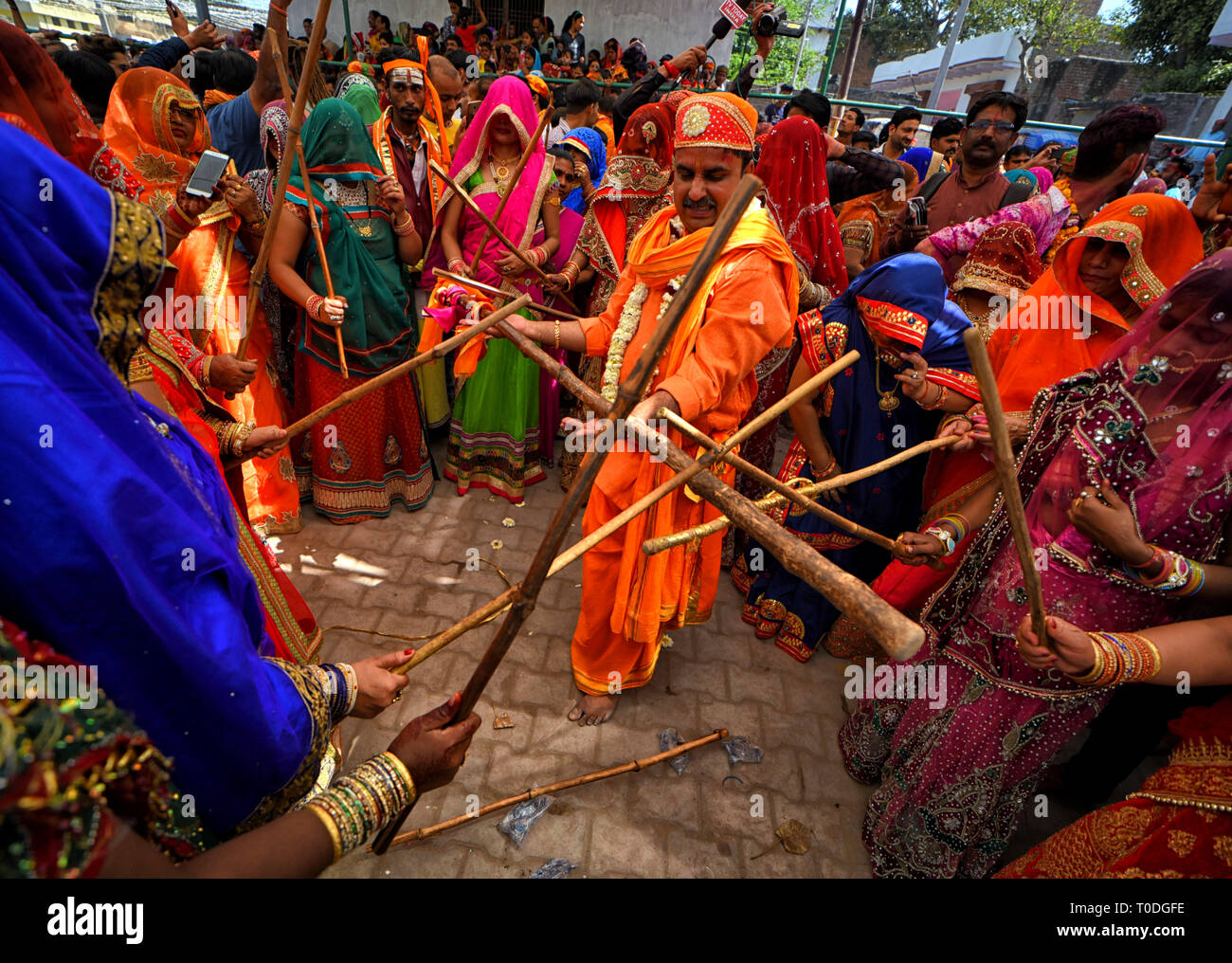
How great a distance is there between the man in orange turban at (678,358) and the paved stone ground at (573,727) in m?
0.29

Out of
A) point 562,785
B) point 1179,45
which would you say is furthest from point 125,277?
point 1179,45

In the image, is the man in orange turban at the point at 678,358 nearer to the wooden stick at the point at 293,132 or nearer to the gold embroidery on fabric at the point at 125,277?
the wooden stick at the point at 293,132

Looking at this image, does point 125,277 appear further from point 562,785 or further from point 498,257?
point 498,257

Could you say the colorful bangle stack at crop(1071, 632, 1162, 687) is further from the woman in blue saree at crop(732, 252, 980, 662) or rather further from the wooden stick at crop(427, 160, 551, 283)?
the wooden stick at crop(427, 160, 551, 283)

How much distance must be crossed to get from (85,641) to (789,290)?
2.50 metres

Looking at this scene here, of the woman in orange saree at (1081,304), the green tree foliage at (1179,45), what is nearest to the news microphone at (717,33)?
the woman in orange saree at (1081,304)

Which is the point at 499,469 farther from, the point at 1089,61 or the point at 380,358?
the point at 1089,61

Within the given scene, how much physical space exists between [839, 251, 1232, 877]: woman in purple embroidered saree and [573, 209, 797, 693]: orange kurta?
1.06 meters

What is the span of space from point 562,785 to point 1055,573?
213 cm

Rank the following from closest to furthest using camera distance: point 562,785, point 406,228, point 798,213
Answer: point 562,785
point 406,228
point 798,213

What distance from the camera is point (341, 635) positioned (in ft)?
10.9

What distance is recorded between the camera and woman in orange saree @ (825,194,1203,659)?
2584 millimetres

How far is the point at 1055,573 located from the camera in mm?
1928

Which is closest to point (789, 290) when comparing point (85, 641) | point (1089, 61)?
point (85, 641)
